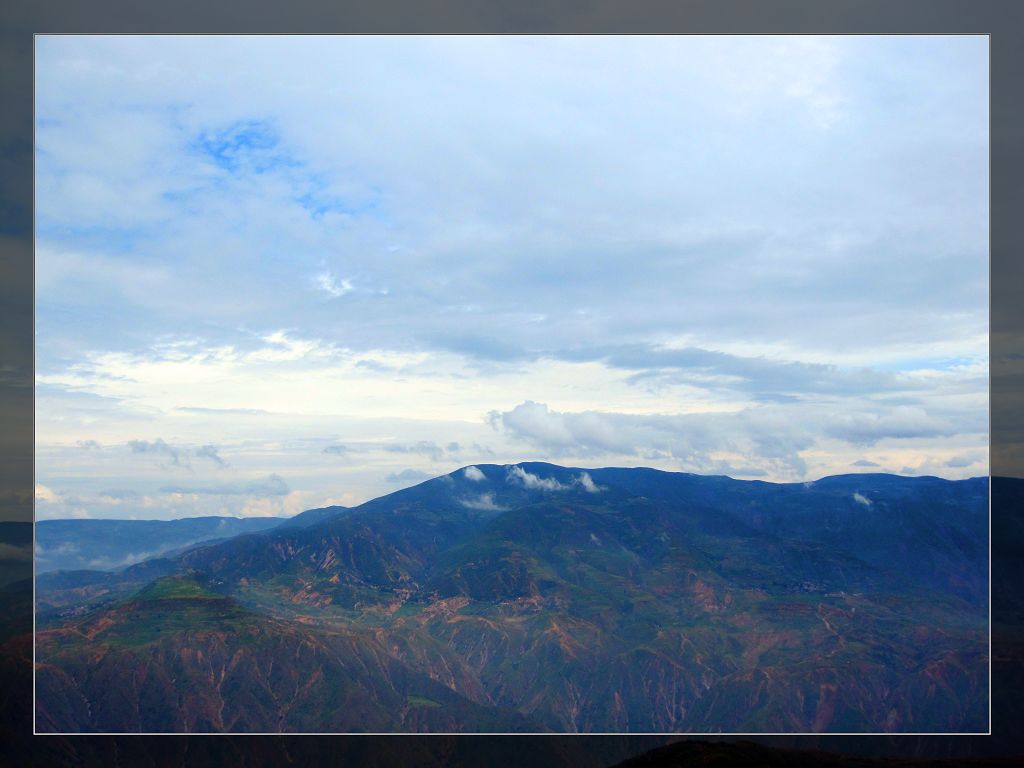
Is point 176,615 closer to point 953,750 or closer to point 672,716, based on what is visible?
point 672,716

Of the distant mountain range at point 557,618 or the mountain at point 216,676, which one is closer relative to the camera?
the mountain at point 216,676

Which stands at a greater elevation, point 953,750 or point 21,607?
point 21,607

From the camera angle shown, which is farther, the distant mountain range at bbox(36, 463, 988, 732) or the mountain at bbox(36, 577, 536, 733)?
the distant mountain range at bbox(36, 463, 988, 732)

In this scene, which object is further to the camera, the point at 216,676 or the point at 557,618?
the point at 557,618

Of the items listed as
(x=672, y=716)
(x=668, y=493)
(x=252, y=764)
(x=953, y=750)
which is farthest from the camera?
(x=668, y=493)

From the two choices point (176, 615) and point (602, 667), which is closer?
point (176, 615)

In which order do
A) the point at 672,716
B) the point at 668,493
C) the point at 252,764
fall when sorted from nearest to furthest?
the point at 252,764
the point at 672,716
the point at 668,493

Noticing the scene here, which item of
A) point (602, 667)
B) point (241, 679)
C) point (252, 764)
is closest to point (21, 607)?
point (241, 679)

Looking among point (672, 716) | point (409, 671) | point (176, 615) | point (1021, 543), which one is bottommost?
point (672, 716)
